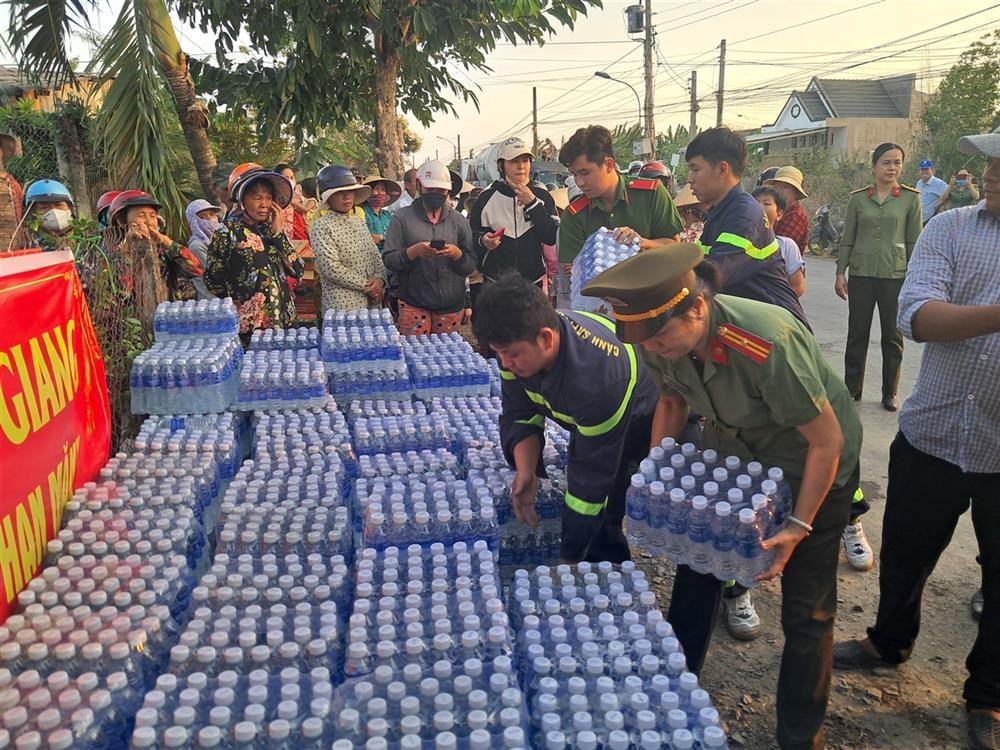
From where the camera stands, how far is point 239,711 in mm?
1948

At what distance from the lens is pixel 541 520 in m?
3.38

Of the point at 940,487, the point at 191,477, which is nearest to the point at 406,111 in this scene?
the point at 191,477

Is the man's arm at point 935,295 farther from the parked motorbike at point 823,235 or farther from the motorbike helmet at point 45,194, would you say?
the parked motorbike at point 823,235

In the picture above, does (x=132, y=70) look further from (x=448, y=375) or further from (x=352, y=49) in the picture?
(x=448, y=375)

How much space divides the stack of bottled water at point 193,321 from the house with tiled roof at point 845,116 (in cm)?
4474

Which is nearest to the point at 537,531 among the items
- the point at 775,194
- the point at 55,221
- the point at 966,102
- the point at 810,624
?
the point at 810,624

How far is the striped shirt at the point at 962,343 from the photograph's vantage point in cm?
264

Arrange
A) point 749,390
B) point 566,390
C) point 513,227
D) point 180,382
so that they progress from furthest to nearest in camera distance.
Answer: point 513,227 → point 180,382 → point 566,390 → point 749,390

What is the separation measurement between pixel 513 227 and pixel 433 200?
1003mm

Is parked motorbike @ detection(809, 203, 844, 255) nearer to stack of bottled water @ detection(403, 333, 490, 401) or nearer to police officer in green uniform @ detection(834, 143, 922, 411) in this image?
police officer in green uniform @ detection(834, 143, 922, 411)

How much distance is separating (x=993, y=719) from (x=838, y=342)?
7.01 m

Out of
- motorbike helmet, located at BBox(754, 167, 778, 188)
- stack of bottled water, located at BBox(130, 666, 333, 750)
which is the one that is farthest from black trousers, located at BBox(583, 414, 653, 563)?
motorbike helmet, located at BBox(754, 167, 778, 188)

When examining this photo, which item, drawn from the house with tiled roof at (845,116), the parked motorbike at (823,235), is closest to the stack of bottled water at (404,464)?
the parked motorbike at (823,235)

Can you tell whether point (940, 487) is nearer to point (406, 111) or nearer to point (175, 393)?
point (175, 393)
